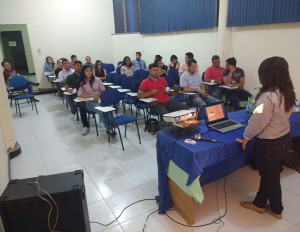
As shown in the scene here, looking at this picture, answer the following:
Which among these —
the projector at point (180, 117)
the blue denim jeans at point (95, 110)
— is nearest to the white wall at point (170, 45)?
the blue denim jeans at point (95, 110)

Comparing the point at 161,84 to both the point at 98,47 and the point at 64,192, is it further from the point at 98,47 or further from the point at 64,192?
the point at 98,47

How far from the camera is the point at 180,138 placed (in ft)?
6.84

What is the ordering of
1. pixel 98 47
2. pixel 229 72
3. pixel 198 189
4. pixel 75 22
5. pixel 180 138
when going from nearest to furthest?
pixel 198 189 → pixel 180 138 → pixel 229 72 → pixel 75 22 → pixel 98 47

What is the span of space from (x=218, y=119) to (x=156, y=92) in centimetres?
168

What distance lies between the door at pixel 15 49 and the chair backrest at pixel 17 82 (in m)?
3.25

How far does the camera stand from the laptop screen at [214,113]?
239 cm

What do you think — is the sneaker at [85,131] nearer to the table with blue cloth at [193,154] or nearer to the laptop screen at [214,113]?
the table with blue cloth at [193,154]

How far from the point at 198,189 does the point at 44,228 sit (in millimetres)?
1155

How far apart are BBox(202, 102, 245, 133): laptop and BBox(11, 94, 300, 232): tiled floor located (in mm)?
747

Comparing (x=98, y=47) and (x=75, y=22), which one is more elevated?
(x=75, y=22)

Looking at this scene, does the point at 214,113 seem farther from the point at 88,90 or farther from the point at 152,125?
the point at 88,90

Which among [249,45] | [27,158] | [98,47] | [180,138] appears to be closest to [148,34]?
[98,47]

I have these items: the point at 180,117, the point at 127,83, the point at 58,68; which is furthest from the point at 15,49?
the point at 180,117

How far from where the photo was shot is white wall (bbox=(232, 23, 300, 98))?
14.4ft
